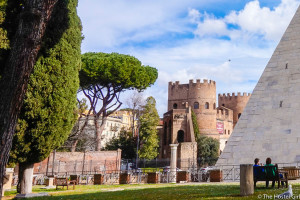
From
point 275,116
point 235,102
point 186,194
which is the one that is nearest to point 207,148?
point 235,102

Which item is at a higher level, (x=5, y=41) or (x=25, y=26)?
(x=5, y=41)

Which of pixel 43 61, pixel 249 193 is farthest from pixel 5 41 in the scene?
pixel 249 193

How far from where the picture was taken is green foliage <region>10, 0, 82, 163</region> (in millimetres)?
8477

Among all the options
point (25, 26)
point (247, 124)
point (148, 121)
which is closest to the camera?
point (25, 26)

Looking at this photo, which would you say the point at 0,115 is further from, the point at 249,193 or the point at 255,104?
the point at 255,104

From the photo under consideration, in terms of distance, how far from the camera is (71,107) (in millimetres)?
9352

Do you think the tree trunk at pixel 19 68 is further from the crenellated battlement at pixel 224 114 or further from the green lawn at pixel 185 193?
the crenellated battlement at pixel 224 114

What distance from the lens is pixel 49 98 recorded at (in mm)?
8727

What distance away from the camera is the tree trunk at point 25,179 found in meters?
8.84

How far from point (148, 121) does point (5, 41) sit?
1084 inches

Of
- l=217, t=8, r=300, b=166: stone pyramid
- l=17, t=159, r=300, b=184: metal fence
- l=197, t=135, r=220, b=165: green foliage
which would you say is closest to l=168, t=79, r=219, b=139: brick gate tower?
l=197, t=135, r=220, b=165: green foliage

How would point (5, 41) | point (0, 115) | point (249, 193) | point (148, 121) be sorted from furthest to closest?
point (148, 121)
point (5, 41)
point (249, 193)
point (0, 115)

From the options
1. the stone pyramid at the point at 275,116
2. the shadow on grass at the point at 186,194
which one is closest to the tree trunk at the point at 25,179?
the shadow on grass at the point at 186,194

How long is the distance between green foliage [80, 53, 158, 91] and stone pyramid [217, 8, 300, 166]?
14529 millimetres
